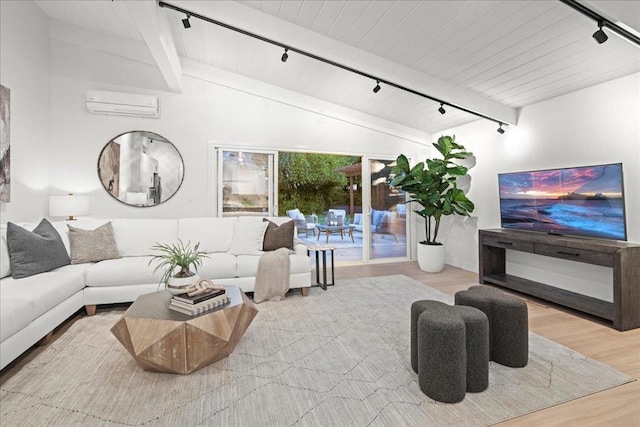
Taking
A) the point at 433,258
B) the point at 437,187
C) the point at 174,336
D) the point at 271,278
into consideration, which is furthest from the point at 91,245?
the point at 437,187

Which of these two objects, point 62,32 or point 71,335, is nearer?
point 71,335

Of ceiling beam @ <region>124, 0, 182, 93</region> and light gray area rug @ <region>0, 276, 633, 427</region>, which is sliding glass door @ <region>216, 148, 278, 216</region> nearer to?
ceiling beam @ <region>124, 0, 182, 93</region>

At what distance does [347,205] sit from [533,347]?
5088 mm

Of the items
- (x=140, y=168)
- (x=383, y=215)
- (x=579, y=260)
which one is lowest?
(x=579, y=260)

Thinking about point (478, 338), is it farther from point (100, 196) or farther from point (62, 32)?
point (62, 32)

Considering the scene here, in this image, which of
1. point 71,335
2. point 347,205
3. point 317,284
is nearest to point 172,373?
point 71,335

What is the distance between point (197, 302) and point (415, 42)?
10.1ft

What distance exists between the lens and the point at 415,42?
314 centimetres

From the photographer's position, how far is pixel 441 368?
1.79 meters

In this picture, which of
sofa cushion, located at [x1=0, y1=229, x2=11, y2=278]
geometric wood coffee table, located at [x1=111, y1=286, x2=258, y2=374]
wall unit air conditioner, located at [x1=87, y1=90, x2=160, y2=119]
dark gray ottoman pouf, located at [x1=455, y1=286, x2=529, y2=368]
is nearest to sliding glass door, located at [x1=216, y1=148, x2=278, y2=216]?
wall unit air conditioner, located at [x1=87, y1=90, x2=160, y2=119]

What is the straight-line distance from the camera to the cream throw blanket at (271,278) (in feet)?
11.6

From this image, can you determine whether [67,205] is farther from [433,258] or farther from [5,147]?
[433,258]

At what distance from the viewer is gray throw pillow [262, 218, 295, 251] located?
3.96 meters

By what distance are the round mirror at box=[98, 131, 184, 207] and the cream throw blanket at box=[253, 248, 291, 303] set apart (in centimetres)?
194
